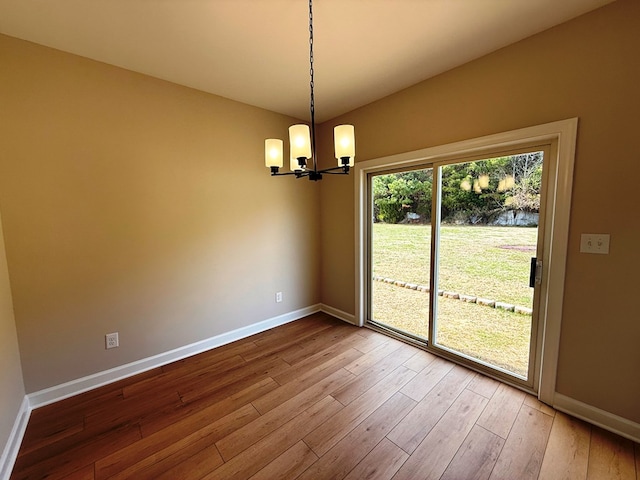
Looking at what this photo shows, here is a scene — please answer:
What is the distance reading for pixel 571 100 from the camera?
1.69 metres

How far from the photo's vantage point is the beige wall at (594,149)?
5.05ft

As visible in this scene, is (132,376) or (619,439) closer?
(619,439)

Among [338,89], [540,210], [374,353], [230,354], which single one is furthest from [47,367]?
[540,210]

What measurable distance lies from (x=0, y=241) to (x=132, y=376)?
4.70 ft

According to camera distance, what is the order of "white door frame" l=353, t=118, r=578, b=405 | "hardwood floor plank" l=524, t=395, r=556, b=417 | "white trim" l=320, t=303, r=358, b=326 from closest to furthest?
1. "white door frame" l=353, t=118, r=578, b=405
2. "hardwood floor plank" l=524, t=395, r=556, b=417
3. "white trim" l=320, t=303, r=358, b=326

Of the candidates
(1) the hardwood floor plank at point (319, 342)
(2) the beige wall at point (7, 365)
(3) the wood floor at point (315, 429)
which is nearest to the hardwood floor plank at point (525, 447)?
(3) the wood floor at point (315, 429)

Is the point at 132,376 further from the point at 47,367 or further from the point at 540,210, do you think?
the point at 540,210

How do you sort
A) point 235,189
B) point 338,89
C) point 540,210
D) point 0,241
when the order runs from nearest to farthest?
point 0,241 → point 540,210 → point 338,89 → point 235,189

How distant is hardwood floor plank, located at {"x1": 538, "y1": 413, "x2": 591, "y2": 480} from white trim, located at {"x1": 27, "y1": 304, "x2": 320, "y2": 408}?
261cm

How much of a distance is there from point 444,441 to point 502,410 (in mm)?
594

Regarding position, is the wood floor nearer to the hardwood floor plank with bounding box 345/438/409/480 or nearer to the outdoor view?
the hardwood floor plank with bounding box 345/438/409/480

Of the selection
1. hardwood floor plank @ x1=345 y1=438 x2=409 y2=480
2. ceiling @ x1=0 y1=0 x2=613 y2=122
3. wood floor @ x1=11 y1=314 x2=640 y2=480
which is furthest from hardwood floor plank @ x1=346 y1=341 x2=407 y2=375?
ceiling @ x1=0 y1=0 x2=613 y2=122

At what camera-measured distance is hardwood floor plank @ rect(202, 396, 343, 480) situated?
4.72ft

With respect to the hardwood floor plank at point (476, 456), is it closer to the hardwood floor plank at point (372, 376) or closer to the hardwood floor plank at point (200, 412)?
the hardwood floor plank at point (372, 376)
